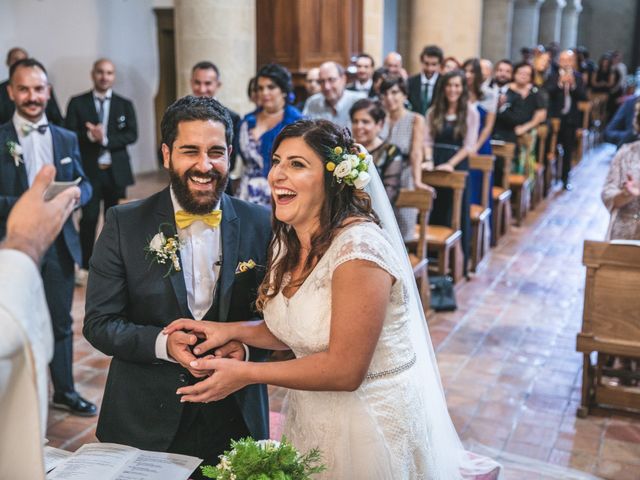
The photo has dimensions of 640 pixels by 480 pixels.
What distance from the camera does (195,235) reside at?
2.53 metres

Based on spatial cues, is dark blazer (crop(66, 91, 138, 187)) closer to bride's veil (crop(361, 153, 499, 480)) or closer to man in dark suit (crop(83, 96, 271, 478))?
man in dark suit (crop(83, 96, 271, 478))

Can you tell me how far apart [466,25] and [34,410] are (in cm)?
1213

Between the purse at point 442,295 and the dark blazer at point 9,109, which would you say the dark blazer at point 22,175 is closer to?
the dark blazer at point 9,109

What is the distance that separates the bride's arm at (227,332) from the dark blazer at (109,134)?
4.82 meters

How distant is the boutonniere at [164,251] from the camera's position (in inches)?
94.8

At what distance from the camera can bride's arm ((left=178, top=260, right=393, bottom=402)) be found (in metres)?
2.04

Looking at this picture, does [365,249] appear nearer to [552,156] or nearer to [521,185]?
[521,185]

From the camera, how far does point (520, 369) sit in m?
5.11

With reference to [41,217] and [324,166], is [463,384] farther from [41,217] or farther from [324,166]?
[41,217]

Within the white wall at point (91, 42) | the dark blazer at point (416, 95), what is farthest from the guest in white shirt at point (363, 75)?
the white wall at point (91, 42)

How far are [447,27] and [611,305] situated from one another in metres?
8.93

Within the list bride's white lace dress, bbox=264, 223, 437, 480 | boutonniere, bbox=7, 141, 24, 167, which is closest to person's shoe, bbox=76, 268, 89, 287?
boutonniere, bbox=7, 141, 24, 167

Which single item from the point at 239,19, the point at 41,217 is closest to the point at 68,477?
the point at 41,217

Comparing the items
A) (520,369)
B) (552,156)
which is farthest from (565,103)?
(520,369)
